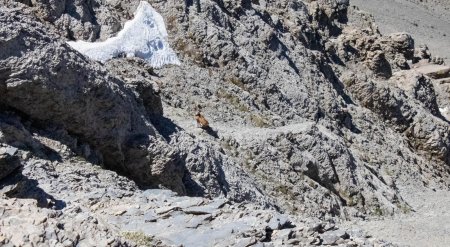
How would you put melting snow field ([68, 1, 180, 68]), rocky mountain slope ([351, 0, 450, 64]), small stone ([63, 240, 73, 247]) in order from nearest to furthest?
small stone ([63, 240, 73, 247]), melting snow field ([68, 1, 180, 68]), rocky mountain slope ([351, 0, 450, 64])

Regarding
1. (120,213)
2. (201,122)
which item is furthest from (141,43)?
(120,213)

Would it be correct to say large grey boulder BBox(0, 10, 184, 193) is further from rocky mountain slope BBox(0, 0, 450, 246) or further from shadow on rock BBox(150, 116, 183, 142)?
shadow on rock BBox(150, 116, 183, 142)

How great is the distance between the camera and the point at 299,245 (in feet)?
36.5

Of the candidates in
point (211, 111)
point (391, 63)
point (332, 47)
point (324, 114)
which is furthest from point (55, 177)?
point (391, 63)

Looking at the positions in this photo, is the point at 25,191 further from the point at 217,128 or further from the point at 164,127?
the point at 217,128

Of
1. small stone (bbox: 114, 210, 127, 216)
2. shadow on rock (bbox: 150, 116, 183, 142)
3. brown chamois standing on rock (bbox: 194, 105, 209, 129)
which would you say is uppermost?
small stone (bbox: 114, 210, 127, 216)

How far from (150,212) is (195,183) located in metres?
6.98

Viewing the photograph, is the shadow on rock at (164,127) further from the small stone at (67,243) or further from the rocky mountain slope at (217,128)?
the small stone at (67,243)

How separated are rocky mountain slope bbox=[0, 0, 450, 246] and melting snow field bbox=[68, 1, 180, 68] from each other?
45cm

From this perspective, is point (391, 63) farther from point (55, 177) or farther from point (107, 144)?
point (55, 177)

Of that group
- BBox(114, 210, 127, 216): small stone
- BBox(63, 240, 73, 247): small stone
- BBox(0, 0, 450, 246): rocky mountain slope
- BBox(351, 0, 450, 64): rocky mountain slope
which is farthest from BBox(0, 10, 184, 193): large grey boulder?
BBox(351, 0, 450, 64): rocky mountain slope

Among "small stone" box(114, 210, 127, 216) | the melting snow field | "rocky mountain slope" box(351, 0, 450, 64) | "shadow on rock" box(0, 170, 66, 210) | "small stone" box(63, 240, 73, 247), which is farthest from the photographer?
"rocky mountain slope" box(351, 0, 450, 64)

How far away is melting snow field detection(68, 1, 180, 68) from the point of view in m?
27.5

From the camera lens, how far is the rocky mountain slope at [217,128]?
11912 millimetres
